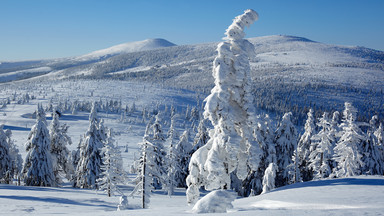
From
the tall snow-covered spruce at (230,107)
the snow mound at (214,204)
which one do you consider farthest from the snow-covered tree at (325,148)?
the snow mound at (214,204)

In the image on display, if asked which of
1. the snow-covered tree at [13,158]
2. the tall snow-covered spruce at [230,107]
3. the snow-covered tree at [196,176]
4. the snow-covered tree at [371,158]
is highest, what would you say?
the tall snow-covered spruce at [230,107]

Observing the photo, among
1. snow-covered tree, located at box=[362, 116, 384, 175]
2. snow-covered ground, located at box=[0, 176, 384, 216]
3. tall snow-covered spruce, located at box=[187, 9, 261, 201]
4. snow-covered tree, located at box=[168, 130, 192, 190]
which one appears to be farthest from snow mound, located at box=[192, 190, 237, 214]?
snow-covered tree, located at box=[168, 130, 192, 190]

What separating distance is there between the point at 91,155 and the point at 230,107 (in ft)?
84.7

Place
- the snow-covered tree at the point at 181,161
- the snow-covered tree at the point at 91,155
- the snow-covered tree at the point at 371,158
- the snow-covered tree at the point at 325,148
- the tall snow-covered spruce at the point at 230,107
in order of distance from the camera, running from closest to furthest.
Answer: the tall snow-covered spruce at the point at 230,107 < the snow-covered tree at the point at 325,148 < the snow-covered tree at the point at 371,158 < the snow-covered tree at the point at 91,155 < the snow-covered tree at the point at 181,161

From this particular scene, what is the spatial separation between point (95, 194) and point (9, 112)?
151 meters

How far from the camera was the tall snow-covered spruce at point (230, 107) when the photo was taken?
50.6ft

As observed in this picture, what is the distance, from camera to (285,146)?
36.3 meters

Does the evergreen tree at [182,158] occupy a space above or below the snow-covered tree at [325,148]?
below

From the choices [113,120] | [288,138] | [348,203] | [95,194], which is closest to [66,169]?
[95,194]

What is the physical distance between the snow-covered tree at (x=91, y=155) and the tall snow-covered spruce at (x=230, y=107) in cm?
2372

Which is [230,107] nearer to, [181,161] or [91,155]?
[91,155]

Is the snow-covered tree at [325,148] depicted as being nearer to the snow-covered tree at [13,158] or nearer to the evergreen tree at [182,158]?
the evergreen tree at [182,158]

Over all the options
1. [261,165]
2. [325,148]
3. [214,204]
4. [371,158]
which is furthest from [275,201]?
[371,158]

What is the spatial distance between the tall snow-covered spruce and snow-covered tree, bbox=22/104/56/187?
83.6 feet
